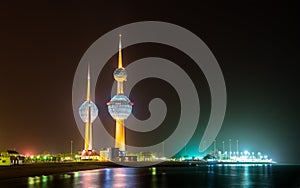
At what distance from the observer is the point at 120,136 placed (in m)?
146

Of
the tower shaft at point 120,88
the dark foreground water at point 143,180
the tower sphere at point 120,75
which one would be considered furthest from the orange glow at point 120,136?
the dark foreground water at point 143,180

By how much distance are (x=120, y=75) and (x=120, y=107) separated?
1100 cm

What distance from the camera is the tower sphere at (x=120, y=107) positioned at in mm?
151250

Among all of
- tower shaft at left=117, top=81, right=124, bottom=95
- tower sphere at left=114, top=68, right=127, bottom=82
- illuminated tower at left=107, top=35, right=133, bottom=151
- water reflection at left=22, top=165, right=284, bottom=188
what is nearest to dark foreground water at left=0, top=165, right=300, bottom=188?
water reflection at left=22, top=165, right=284, bottom=188

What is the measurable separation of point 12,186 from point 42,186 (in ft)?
9.59

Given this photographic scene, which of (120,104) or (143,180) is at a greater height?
(120,104)

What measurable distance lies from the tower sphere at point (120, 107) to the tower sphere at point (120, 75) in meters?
5.55

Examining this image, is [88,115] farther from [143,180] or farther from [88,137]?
[143,180]

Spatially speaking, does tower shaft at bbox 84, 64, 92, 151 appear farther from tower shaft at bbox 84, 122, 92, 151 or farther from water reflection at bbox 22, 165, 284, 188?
water reflection at bbox 22, 165, 284, 188

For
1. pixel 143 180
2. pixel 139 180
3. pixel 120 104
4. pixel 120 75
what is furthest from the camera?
pixel 120 75

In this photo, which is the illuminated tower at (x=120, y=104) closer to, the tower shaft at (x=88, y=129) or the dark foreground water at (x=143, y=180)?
the tower shaft at (x=88, y=129)

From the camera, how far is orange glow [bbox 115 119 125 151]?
476 ft

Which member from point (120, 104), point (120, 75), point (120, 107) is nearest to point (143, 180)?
point (120, 107)

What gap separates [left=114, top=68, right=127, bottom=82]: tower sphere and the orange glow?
14209mm
